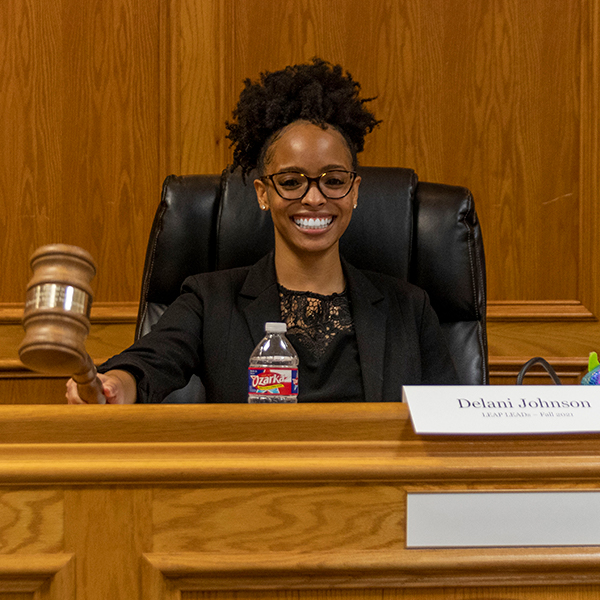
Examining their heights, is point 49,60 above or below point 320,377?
above

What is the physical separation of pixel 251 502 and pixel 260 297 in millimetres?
761

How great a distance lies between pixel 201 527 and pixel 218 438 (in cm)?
8

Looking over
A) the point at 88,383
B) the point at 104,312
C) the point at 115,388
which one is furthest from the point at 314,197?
the point at 104,312

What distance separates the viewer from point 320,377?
1.26 m

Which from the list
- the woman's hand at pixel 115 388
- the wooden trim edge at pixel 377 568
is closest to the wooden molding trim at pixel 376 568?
the wooden trim edge at pixel 377 568

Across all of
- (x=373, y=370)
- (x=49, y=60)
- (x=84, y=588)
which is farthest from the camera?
(x=49, y=60)

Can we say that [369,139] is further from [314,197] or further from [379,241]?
[314,197]

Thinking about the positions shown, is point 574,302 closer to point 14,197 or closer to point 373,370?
point 373,370

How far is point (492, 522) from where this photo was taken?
1.91 ft

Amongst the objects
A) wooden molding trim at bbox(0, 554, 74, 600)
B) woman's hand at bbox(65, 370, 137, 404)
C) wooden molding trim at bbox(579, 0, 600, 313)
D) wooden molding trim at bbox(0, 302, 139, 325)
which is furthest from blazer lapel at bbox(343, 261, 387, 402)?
wooden molding trim at bbox(579, 0, 600, 313)

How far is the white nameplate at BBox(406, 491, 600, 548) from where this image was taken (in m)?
0.58

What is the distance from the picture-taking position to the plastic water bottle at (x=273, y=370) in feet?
3.26

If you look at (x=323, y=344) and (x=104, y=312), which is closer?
(x=323, y=344)

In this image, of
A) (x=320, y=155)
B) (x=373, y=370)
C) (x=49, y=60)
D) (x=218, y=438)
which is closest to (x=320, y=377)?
(x=373, y=370)
